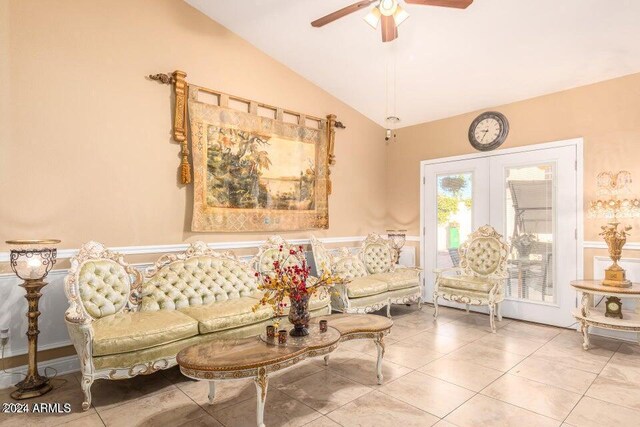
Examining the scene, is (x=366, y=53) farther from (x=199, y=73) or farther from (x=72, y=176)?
(x=72, y=176)

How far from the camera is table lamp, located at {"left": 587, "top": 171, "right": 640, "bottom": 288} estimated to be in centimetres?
435

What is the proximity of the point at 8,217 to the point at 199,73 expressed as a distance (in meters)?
2.68

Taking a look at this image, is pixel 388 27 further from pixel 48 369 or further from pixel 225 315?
pixel 48 369

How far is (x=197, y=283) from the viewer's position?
166 inches

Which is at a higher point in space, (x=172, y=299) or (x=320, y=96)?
(x=320, y=96)

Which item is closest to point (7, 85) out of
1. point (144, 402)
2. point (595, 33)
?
point (144, 402)

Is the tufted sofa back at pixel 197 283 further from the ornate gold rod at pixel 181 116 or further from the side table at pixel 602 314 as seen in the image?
the side table at pixel 602 314

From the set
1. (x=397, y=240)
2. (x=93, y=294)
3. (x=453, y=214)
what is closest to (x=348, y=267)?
(x=397, y=240)

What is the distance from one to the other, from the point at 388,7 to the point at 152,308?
3772 millimetres

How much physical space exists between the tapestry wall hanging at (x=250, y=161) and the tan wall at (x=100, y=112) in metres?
0.19

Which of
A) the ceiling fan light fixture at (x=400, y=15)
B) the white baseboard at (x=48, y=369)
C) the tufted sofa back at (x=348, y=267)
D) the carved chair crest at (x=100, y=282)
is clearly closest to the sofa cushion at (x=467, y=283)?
the tufted sofa back at (x=348, y=267)

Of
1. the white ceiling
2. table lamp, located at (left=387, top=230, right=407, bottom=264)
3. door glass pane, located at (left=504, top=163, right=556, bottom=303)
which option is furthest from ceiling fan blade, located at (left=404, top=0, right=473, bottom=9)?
table lamp, located at (left=387, top=230, right=407, bottom=264)

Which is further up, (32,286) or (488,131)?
(488,131)

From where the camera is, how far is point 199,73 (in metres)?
4.69
